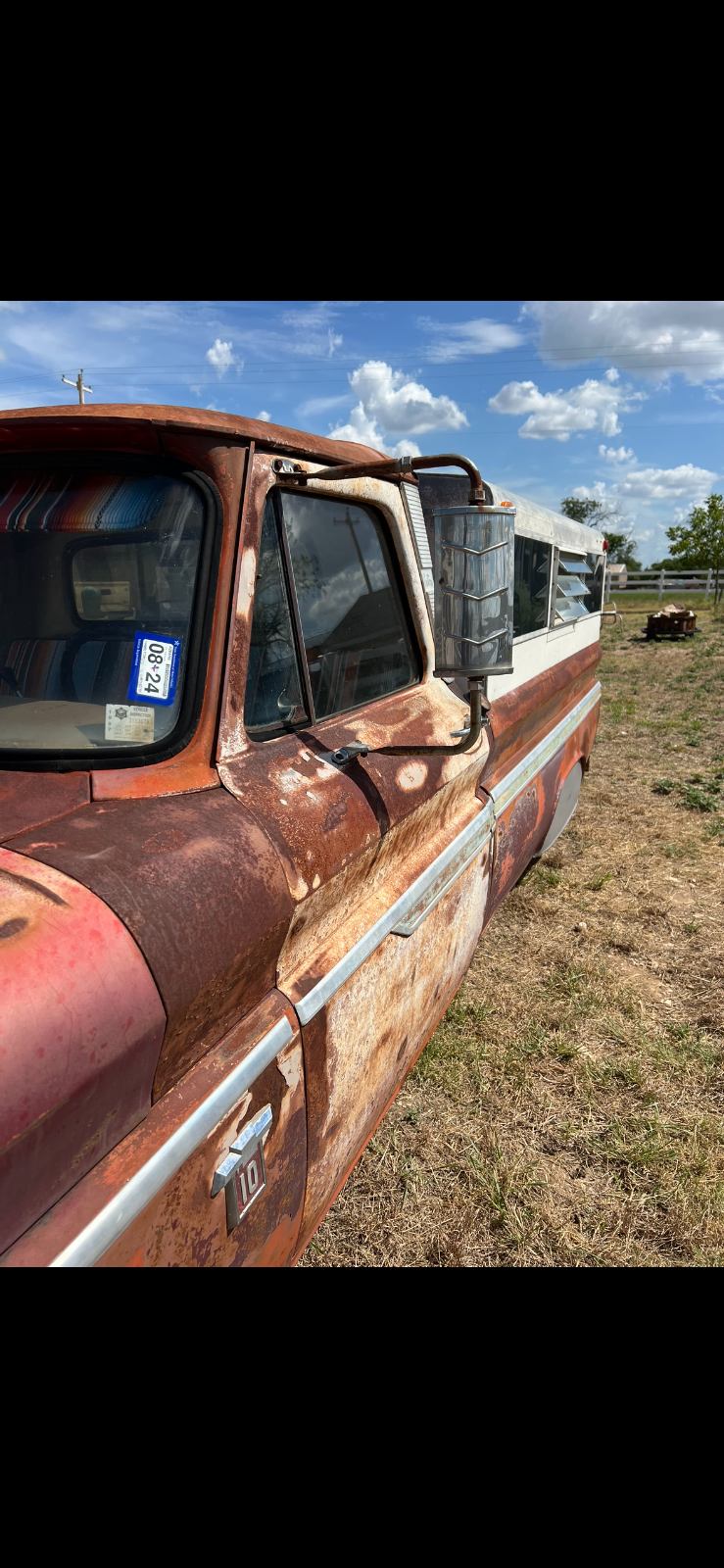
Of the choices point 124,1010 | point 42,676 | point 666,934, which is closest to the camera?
point 124,1010

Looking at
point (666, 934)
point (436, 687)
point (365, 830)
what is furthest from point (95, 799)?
point (666, 934)

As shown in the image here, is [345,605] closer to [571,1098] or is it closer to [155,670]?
[155,670]

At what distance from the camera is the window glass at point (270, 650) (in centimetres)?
170

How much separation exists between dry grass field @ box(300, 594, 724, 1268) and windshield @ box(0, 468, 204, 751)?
1622 mm

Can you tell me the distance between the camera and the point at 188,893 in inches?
49.7

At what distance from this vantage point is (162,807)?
1.43 m

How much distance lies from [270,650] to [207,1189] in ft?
3.30

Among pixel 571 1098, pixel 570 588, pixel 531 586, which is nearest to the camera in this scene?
pixel 571 1098

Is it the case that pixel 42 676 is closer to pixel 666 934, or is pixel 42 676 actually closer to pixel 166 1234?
pixel 166 1234

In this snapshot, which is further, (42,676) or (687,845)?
(687,845)

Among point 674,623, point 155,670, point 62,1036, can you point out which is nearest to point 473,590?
point 155,670

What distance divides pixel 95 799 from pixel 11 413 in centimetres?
83

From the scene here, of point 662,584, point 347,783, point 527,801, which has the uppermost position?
point 662,584

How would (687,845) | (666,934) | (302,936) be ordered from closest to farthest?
(302,936), (666,934), (687,845)
